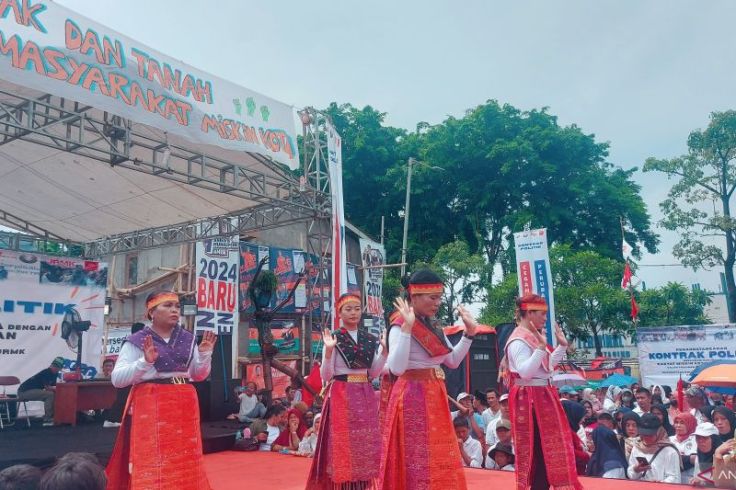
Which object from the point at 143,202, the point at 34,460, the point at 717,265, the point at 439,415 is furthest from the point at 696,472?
the point at 717,265

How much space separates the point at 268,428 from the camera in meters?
8.14

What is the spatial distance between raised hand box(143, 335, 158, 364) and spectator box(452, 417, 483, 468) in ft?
12.2

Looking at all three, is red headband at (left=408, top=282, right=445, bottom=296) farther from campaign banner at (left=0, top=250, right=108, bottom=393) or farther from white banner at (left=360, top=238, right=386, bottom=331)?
white banner at (left=360, top=238, right=386, bottom=331)

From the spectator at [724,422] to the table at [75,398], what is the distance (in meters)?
7.99

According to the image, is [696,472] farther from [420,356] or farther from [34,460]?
[34,460]

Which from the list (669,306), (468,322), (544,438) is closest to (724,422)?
(544,438)

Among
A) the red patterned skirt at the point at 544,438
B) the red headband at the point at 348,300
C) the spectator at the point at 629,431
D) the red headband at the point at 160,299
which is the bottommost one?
the spectator at the point at 629,431

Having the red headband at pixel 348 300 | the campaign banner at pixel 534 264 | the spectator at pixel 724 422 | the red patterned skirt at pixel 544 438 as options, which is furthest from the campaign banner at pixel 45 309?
the spectator at pixel 724 422

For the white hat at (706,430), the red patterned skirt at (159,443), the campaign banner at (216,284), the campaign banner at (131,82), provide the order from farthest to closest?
the campaign banner at (216,284)
the campaign banner at (131,82)
the white hat at (706,430)
the red patterned skirt at (159,443)

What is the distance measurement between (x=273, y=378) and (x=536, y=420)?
13498 millimetres

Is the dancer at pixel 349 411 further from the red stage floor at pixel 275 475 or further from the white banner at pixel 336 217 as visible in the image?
the white banner at pixel 336 217

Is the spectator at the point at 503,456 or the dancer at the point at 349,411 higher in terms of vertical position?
the dancer at the point at 349,411

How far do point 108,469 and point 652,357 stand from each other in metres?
11.8

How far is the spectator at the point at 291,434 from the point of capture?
761cm
